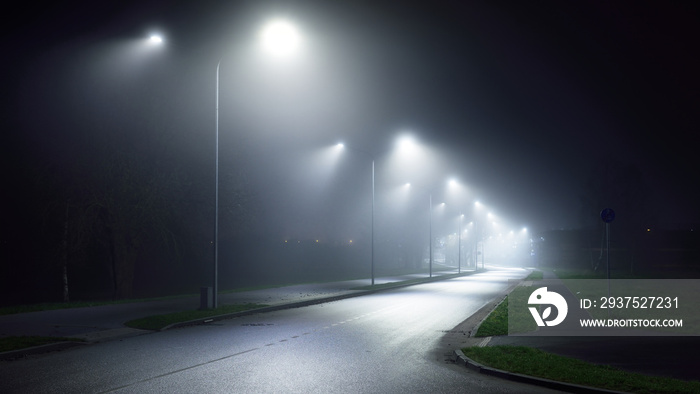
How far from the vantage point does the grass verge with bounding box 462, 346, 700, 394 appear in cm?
825

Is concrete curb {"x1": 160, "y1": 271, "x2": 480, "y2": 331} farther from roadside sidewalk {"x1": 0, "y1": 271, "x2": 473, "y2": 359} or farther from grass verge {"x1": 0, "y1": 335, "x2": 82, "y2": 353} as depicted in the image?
grass verge {"x1": 0, "y1": 335, "x2": 82, "y2": 353}

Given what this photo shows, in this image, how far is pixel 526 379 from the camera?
9.21 meters

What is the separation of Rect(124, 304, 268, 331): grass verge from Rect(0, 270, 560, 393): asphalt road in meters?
0.76

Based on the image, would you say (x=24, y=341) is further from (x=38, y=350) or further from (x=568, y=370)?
(x=568, y=370)

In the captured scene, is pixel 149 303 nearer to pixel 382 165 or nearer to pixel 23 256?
pixel 23 256

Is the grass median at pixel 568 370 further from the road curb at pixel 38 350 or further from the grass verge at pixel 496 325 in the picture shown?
the road curb at pixel 38 350

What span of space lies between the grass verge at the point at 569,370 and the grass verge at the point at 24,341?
8.33 m

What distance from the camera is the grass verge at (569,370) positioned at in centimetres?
825

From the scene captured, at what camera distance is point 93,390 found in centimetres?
838

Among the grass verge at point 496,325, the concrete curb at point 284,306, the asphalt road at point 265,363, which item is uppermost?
the asphalt road at point 265,363

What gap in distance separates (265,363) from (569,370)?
499cm

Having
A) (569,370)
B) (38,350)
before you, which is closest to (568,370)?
(569,370)

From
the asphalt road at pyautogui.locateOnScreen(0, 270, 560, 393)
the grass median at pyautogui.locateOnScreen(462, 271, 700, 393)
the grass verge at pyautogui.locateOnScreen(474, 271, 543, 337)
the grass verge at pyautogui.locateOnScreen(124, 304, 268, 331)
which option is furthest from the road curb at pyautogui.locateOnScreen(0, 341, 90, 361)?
the grass verge at pyautogui.locateOnScreen(474, 271, 543, 337)

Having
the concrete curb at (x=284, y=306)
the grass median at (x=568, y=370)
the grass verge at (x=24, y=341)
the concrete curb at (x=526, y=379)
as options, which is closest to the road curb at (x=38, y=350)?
the grass verge at (x=24, y=341)
